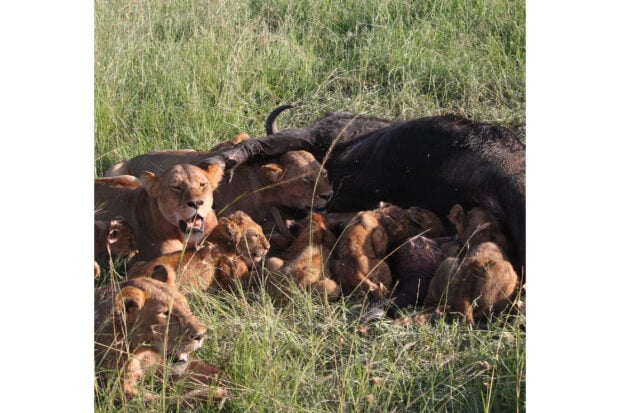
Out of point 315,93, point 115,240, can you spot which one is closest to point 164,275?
point 115,240

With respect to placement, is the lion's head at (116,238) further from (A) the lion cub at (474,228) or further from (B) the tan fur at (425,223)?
(A) the lion cub at (474,228)

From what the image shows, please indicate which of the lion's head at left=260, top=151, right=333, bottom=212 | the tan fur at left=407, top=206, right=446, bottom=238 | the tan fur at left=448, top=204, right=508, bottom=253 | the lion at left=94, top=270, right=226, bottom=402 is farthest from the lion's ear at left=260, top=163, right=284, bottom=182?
the lion at left=94, top=270, right=226, bottom=402

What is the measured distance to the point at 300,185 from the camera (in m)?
5.30

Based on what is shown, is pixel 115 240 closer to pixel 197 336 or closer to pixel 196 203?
pixel 196 203

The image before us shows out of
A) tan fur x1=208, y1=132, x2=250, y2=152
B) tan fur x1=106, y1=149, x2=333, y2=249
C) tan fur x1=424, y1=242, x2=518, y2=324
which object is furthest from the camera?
tan fur x1=208, y1=132, x2=250, y2=152

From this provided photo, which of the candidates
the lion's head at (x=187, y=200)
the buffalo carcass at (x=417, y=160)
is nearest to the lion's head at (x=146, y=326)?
the lion's head at (x=187, y=200)

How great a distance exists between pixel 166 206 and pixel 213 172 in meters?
0.28

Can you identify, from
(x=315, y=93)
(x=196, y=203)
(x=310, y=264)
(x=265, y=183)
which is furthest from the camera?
(x=315, y=93)

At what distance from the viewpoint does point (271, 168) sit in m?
5.39

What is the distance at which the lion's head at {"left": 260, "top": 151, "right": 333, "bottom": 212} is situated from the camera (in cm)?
527

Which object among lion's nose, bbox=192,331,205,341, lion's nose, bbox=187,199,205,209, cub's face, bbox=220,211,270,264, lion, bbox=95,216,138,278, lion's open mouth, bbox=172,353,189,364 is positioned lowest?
lion, bbox=95,216,138,278

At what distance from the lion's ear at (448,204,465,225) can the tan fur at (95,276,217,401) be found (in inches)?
58.5

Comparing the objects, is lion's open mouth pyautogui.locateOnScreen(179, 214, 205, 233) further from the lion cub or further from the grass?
the lion cub

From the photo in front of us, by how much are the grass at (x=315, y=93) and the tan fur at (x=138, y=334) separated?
0.86ft
